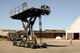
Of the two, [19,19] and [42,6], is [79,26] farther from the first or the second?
[42,6]

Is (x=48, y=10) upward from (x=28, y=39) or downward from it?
upward

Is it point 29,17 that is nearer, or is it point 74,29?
point 29,17

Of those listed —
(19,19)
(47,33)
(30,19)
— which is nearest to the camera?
(30,19)

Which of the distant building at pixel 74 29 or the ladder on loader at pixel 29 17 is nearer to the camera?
the ladder on loader at pixel 29 17

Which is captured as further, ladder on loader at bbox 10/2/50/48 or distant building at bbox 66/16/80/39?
distant building at bbox 66/16/80/39

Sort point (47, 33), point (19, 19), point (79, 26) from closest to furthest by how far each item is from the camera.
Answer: point (19, 19), point (79, 26), point (47, 33)

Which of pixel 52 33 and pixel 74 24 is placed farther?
pixel 52 33

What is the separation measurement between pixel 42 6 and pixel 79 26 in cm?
4252

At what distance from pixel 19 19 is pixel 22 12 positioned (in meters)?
5.85

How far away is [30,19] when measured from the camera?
44.7 m

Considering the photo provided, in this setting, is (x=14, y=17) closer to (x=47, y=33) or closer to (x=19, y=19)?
(x=19, y=19)

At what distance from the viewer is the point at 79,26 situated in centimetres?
8344

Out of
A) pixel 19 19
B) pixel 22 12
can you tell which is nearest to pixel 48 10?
pixel 22 12

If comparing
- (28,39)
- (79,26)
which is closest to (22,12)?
(28,39)
